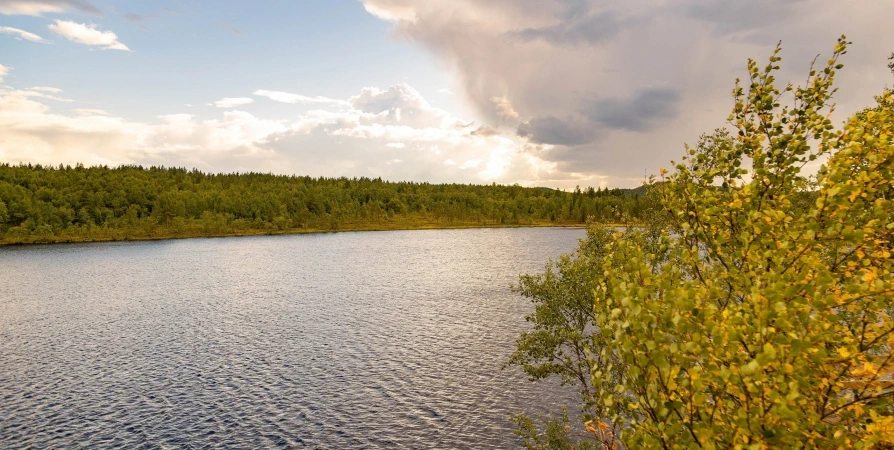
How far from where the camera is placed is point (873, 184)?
953cm

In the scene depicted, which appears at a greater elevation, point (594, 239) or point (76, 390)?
point (594, 239)

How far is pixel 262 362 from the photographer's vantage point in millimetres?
69625

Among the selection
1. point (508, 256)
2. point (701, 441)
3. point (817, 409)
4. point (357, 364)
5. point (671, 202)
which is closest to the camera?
point (701, 441)

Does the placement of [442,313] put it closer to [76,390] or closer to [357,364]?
[357,364]

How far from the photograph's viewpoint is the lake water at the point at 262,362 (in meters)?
49.7

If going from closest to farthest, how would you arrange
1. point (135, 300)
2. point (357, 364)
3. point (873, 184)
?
point (873, 184) < point (357, 364) < point (135, 300)

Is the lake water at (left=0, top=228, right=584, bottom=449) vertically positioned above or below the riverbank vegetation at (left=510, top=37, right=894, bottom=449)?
below

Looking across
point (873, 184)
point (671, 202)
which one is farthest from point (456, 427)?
point (873, 184)

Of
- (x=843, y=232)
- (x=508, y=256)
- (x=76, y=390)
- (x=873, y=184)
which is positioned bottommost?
(x=76, y=390)

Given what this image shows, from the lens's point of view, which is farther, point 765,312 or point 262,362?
point 262,362

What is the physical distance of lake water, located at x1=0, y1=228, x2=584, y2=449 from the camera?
49719 millimetres

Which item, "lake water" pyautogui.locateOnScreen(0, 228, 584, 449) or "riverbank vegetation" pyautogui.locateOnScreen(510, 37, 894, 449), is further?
"lake water" pyautogui.locateOnScreen(0, 228, 584, 449)

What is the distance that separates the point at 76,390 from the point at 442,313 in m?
55.7

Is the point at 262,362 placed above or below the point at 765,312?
below
